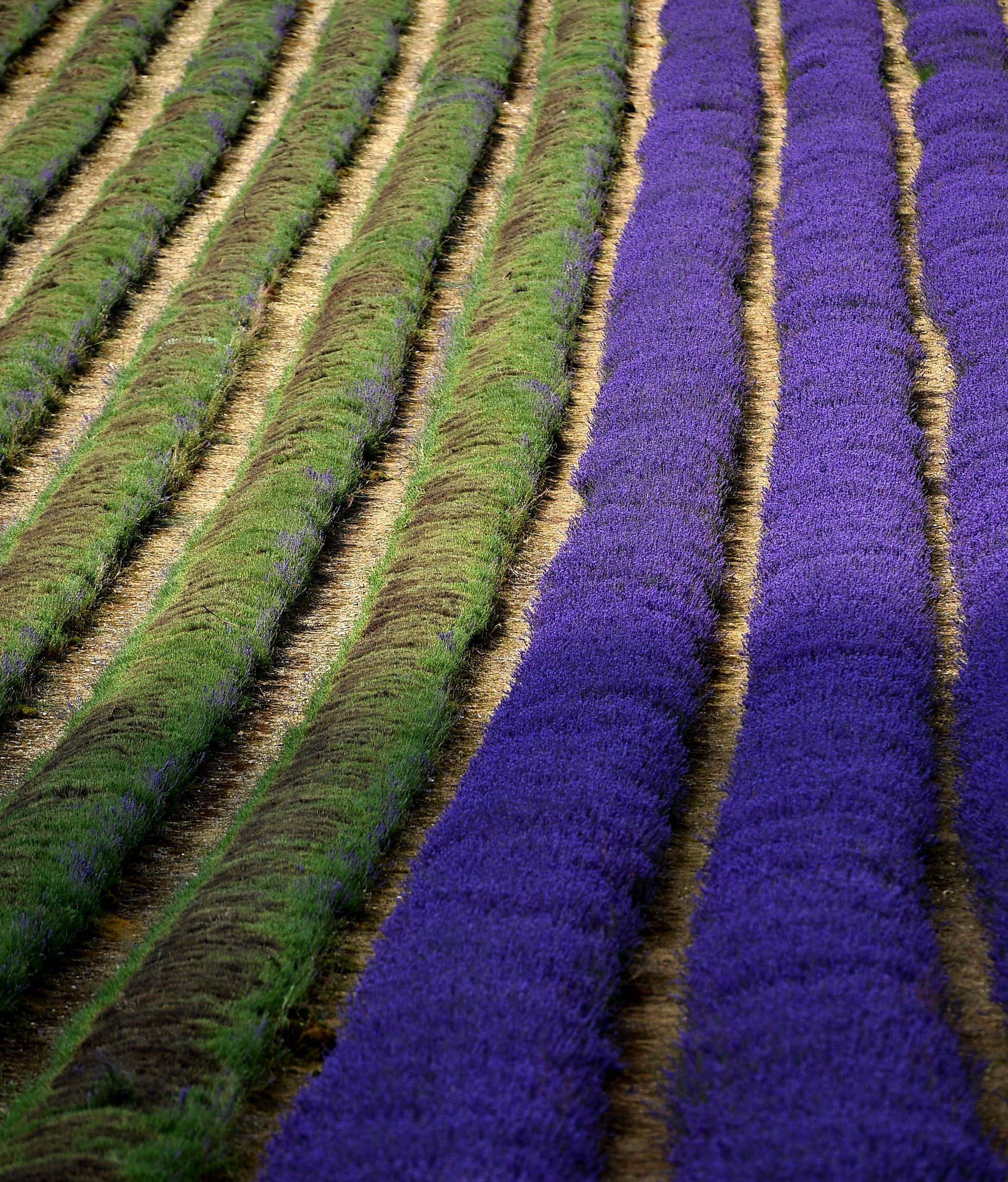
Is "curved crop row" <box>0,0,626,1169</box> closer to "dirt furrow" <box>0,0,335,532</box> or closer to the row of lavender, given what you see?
the row of lavender

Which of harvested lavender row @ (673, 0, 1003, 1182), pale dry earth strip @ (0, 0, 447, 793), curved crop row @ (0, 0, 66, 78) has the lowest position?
pale dry earth strip @ (0, 0, 447, 793)

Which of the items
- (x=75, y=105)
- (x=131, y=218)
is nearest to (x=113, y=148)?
(x=75, y=105)

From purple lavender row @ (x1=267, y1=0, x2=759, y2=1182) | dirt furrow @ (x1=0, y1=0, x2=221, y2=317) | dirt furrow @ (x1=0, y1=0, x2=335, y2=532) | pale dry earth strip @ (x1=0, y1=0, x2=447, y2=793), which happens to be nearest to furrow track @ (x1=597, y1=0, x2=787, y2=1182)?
purple lavender row @ (x1=267, y1=0, x2=759, y2=1182)

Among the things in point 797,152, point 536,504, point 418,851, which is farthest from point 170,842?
point 797,152

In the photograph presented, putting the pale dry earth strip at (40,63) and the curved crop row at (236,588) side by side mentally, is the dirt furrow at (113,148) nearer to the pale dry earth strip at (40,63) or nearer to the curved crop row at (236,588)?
the pale dry earth strip at (40,63)

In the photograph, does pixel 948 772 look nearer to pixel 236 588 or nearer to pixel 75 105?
pixel 236 588
